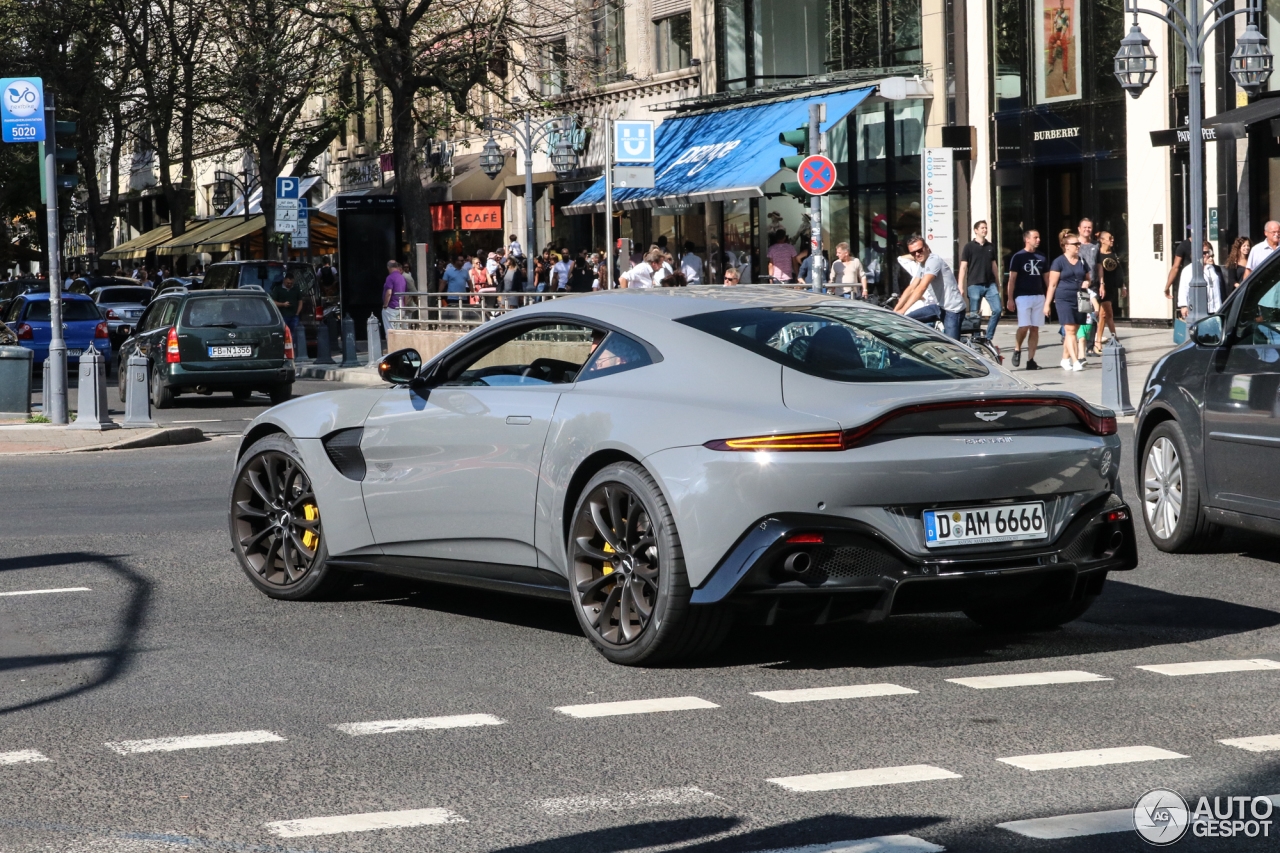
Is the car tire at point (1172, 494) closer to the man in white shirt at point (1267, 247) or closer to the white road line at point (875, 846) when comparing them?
the white road line at point (875, 846)

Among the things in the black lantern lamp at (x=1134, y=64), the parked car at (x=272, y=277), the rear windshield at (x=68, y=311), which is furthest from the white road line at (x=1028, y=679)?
the rear windshield at (x=68, y=311)

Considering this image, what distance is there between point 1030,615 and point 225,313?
1749 centimetres

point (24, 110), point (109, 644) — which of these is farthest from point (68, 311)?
point (109, 644)

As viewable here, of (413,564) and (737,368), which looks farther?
(413,564)

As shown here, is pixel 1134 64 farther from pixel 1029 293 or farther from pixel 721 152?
pixel 721 152

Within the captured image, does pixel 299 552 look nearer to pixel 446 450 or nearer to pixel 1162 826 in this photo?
pixel 446 450

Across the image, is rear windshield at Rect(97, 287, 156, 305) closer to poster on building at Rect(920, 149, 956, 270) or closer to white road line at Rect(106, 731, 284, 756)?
poster on building at Rect(920, 149, 956, 270)

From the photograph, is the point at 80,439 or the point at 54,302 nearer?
the point at 80,439

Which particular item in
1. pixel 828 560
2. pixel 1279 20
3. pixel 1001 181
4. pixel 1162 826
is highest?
pixel 1279 20

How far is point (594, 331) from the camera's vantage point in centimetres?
715

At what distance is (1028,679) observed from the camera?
6344 mm

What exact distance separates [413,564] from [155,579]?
193 centimetres

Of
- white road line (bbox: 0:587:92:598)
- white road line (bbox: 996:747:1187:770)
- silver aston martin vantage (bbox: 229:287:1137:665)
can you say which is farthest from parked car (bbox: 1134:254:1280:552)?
white road line (bbox: 0:587:92:598)

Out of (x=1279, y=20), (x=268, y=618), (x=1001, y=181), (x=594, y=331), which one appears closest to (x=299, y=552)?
(x=268, y=618)
